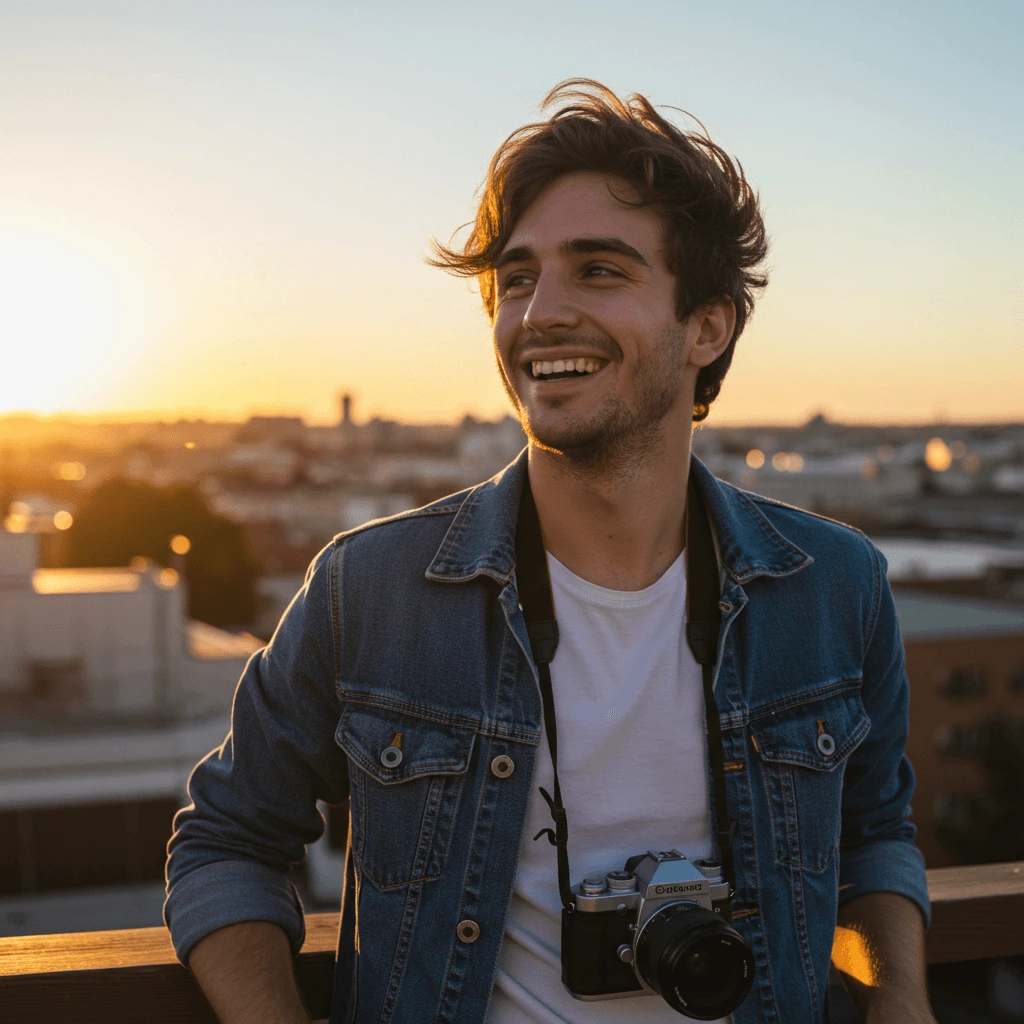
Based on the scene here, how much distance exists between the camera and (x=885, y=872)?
159 cm

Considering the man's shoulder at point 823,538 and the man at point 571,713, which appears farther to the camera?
the man's shoulder at point 823,538

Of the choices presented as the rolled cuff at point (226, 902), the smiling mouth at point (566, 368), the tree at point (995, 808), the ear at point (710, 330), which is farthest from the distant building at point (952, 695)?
the rolled cuff at point (226, 902)

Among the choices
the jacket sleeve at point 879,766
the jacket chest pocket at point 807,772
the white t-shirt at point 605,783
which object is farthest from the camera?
the jacket sleeve at point 879,766

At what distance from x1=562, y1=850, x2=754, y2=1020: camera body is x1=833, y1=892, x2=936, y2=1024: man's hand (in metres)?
0.24

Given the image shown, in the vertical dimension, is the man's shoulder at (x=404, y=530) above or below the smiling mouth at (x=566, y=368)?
below

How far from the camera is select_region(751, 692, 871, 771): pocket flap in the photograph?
5.12 feet

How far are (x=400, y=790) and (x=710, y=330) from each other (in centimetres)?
95

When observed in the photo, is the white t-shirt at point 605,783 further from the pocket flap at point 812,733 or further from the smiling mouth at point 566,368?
the smiling mouth at point 566,368

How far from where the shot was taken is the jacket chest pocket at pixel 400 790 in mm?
1460

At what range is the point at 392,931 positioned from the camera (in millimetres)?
1444

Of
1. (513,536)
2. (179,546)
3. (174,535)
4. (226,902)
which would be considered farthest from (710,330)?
(174,535)

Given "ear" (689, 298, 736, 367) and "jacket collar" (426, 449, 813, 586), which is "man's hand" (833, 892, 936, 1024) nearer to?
"jacket collar" (426, 449, 813, 586)

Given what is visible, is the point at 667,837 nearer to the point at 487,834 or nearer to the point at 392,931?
the point at 487,834

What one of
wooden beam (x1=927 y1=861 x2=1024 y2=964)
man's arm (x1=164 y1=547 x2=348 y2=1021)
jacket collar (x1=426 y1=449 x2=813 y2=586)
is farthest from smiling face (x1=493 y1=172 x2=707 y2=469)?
wooden beam (x1=927 y1=861 x2=1024 y2=964)
